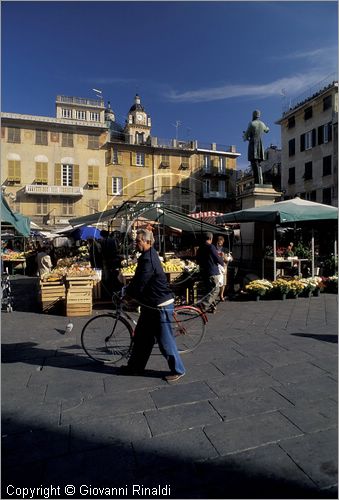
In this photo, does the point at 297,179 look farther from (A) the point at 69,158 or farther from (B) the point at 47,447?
(B) the point at 47,447

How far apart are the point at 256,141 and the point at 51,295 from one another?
404 inches

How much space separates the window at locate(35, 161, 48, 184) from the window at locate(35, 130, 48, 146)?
2.14m

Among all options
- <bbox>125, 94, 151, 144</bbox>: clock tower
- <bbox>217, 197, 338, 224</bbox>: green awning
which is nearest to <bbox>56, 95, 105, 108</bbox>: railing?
<bbox>125, 94, 151, 144</bbox>: clock tower

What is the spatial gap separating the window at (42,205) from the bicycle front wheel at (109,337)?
34.1 m

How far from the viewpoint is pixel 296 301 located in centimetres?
863

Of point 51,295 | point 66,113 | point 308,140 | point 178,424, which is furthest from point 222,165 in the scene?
point 178,424

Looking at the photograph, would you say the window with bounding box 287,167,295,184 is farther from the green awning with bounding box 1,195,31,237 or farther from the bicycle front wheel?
the bicycle front wheel

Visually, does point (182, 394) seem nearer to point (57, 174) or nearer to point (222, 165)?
point (57, 174)

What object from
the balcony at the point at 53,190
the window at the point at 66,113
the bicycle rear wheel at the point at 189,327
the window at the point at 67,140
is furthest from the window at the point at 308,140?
the bicycle rear wheel at the point at 189,327

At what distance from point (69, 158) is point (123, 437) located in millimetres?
37731

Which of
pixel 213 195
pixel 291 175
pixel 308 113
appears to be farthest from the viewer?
pixel 213 195

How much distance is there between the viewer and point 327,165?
3066cm

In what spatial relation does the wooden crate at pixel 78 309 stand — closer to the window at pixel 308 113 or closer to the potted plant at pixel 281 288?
the potted plant at pixel 281 288

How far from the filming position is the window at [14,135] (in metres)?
35.1
